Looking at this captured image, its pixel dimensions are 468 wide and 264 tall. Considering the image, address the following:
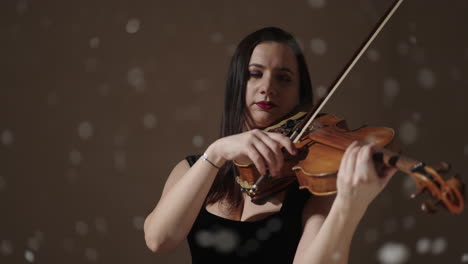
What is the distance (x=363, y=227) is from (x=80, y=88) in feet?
3.57

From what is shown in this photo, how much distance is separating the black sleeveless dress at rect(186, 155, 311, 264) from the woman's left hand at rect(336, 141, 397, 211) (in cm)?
23

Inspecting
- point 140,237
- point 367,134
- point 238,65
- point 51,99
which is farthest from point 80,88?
point 367,134

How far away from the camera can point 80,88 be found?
59.6 inches

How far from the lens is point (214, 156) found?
84 centimetres

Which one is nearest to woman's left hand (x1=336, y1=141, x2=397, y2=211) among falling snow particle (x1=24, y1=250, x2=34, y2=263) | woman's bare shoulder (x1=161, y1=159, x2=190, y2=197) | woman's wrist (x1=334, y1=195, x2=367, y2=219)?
woman's wrist (x1=334, y1=195, x2=367, y2=219)

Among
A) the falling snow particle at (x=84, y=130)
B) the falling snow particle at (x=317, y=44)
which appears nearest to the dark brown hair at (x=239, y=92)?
the falling snow particle at (x=317, y=44)

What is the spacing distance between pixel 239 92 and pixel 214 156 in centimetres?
21

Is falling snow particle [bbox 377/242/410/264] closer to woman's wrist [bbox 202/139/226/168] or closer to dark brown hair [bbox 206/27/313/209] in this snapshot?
dark brown hair [bbox 206/27/313/209]

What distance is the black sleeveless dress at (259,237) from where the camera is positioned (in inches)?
35.5

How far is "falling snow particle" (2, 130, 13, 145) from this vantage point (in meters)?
1.49

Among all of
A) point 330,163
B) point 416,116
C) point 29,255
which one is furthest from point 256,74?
point 29,255

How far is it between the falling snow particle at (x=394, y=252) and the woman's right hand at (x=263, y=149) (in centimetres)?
96

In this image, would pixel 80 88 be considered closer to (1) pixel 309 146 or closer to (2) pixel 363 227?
(1) pixel 309 146

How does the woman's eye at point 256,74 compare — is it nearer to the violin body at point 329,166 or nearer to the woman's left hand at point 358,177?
the violin body at point 329,166
